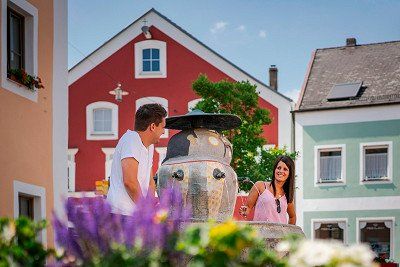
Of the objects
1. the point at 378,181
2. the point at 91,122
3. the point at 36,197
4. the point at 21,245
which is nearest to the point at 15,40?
the point at 36,197

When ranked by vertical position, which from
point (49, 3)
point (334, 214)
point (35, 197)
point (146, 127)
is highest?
point (49, 3)

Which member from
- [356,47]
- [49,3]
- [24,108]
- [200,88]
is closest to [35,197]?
[24,108]

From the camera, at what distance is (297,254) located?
3244 mm

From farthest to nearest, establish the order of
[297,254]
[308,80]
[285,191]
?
[308,80], [285,191], [297,254]

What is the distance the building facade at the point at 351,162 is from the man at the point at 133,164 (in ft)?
86.7

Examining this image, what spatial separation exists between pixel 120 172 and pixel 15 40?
6.72 meters

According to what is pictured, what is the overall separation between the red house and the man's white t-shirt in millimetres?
27208

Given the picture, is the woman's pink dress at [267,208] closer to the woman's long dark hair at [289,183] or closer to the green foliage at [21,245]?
the woman's long dark hair at [289,183]

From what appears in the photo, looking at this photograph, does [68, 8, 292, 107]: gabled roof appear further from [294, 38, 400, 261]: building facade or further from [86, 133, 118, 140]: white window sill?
[86, 133, 118, 140]: white window sill

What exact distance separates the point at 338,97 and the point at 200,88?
323 inches

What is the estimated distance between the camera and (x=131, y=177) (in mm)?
6789

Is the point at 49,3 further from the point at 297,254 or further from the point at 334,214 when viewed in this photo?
the point at 334,214

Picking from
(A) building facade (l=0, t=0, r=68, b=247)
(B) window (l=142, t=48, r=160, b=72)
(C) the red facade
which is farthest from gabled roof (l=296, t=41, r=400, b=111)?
(A) building facade (l=0, t=0, r=68, b=247)

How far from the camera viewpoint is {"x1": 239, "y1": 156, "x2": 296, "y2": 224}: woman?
354 inches
